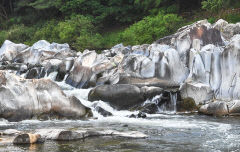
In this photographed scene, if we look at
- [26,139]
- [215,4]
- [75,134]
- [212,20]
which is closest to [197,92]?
[75,134]

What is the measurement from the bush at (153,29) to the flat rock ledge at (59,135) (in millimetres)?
23760

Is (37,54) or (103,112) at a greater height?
(37,54)

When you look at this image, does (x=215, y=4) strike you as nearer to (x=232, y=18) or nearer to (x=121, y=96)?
(x=232, y=18)

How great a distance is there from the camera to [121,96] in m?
22.0

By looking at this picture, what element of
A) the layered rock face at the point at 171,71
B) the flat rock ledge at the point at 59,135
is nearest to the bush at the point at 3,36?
the layered rock face at the point at 171,71

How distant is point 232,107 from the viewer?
20406 mm

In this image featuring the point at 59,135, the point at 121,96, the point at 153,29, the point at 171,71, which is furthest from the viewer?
the point at 153,29

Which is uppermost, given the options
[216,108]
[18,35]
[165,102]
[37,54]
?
[18,35]

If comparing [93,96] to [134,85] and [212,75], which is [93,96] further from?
[212,75]

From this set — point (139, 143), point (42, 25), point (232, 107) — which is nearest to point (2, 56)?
point (42, 25)

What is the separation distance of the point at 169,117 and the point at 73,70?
32.9ft

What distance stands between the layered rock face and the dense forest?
9.16 meters

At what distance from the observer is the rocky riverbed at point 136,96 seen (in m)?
15.5

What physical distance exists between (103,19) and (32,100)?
3530cm
